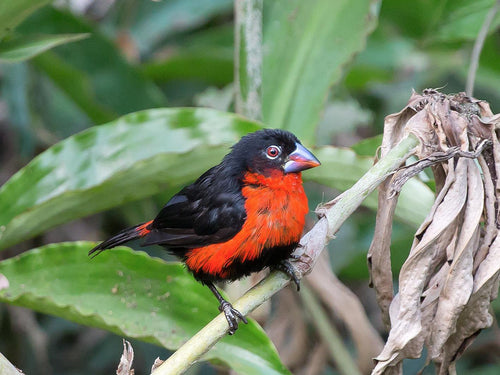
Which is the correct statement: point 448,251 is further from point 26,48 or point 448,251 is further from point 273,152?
point 26,48

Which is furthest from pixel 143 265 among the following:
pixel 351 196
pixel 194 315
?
pixel 351 196

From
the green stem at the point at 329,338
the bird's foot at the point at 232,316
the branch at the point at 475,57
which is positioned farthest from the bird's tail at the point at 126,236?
the branch at the point at 475,57

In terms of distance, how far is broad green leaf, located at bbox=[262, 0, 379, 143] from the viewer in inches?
98.6

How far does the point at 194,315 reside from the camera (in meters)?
2.01

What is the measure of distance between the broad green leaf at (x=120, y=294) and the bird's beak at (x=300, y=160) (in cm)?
46

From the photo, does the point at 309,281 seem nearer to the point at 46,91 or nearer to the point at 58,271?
the point at 58,271

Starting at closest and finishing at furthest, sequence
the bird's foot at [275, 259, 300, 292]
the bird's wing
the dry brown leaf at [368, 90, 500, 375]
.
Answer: the dry brown leaf at [368, 90, 500, 375] < the bird's foot at [275, 259, 300, 292] < the bird's wing

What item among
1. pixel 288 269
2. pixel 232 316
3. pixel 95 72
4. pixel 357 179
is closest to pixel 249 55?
pixel 357 179

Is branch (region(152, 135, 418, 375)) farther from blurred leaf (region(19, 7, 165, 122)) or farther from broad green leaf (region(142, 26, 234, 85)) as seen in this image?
broad green leaf (region(142, 26, 234, 85))

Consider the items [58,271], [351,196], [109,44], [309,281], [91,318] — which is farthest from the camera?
[109,44]

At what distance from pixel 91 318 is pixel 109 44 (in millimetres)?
1771

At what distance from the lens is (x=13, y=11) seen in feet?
6.93

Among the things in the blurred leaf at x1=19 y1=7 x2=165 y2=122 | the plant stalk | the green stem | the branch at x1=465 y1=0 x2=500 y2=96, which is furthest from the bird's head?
the blurred leaf at x1=19 y1=7 x2=165 y2=122

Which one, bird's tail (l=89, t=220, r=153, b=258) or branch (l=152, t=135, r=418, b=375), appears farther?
bird's tail (l=89, t=220, r=153, b=258)
